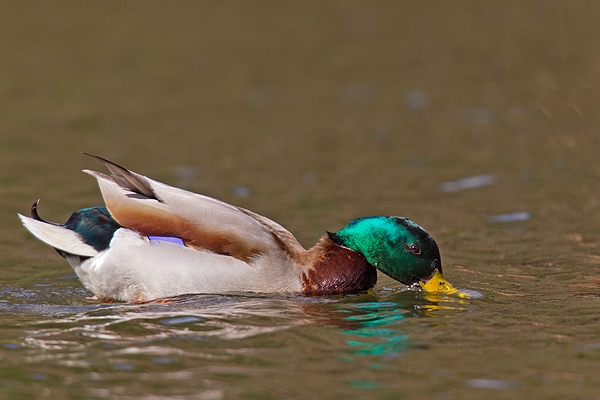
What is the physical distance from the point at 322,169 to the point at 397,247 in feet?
13.6

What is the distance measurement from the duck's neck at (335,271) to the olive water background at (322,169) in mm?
135

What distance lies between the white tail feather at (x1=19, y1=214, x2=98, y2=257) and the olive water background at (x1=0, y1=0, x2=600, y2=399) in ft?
1.37

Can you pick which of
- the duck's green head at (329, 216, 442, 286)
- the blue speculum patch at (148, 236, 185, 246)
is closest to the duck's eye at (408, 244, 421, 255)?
the duck's green head at (329, 216, 442, 286)

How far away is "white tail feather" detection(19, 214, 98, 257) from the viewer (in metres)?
7.30

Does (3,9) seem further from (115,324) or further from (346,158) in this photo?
(115,324)

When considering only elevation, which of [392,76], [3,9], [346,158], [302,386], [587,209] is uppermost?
[3,9]

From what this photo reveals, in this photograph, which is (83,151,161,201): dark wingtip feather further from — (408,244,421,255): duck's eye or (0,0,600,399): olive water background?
(408,244,421,255): duck's eye

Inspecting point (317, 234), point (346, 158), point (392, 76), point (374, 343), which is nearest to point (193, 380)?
point (374, 343)

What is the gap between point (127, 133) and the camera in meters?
13.0

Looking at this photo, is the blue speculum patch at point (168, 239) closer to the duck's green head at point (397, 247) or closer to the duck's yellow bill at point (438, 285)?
the duck's green head at point (397, 247)

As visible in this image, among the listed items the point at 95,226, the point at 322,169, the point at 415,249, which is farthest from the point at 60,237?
the point at 322,169

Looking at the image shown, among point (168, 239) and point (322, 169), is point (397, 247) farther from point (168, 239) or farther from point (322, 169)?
point (322, 169)

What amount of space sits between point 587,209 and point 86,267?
5029 millimetres

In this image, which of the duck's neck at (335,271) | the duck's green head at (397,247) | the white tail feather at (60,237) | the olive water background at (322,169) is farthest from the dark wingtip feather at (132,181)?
the duck's green head at (397,247)
